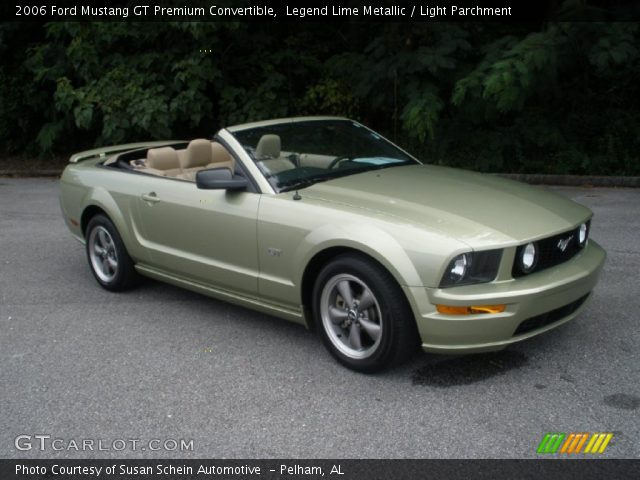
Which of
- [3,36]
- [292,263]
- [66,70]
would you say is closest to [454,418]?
[292,263]

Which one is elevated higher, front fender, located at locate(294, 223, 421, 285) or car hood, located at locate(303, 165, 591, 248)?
car hood, located at locate(303, 165, 591, 248)

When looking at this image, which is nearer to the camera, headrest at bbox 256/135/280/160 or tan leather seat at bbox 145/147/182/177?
headrest at bbox 256/135/280/160

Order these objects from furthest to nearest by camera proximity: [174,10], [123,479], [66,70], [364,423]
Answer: [66,70] < [174,10] < [364,423] < [123,479]

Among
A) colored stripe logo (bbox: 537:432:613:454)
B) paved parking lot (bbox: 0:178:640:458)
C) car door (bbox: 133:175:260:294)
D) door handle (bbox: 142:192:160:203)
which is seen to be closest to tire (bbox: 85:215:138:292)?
paved parking lot (bbox: 0:178:640:458)

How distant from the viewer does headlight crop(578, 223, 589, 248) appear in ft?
14.8

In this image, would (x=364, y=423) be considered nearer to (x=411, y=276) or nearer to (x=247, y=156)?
(x=411, y=276)

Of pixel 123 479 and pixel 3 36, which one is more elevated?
pixel 3 36

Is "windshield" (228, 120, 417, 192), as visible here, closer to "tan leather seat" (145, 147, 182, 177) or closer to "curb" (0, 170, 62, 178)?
"tan leather seat" (145, 147, 182, 177)

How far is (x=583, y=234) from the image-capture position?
14.9ft

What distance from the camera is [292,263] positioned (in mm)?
4516

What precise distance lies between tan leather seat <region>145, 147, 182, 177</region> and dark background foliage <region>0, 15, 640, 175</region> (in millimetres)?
5193

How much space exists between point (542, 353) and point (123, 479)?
2.51 m

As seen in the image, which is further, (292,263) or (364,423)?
(292,263)

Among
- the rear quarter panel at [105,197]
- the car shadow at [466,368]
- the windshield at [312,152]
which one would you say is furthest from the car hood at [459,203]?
the rear quarter panel at [105,197]
